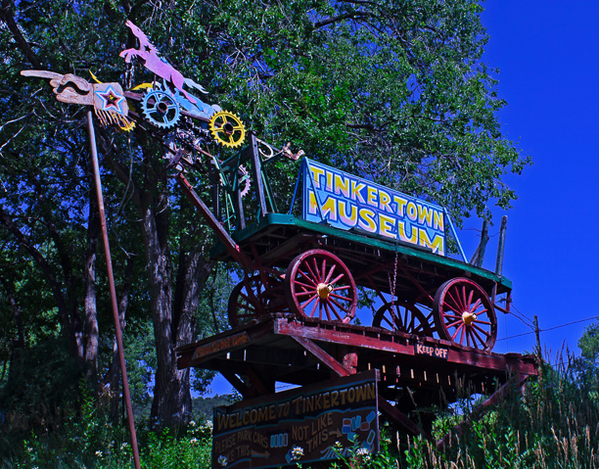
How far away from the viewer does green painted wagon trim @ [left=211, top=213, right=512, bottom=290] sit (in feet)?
33.5

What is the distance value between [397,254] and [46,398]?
9401 millimetres

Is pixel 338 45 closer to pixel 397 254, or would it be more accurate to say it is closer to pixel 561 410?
pixel 397 254

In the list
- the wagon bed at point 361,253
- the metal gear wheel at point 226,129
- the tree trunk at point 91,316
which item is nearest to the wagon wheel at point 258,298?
the wagon bed at point 361,253

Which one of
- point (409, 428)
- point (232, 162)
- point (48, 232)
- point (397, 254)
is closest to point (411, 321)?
point (397, 254)

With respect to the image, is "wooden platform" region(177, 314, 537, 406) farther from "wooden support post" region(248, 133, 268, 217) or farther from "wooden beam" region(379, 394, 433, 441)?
"wooden support post" region(248, 133, 268, 217)

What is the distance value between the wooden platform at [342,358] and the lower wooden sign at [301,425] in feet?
1.54

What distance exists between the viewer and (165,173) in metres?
16.1

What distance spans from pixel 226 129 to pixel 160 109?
1215 millimetres

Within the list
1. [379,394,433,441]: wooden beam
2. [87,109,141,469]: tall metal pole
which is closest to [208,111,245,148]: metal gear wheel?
[87,109,141,469]: tall metal pole

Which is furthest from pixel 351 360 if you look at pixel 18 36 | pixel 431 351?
pixel 18 36

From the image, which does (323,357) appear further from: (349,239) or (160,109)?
(160,109)

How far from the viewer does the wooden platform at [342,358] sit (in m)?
9.35

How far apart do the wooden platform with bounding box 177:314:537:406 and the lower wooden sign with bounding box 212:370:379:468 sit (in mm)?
470

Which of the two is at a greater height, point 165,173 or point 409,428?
point 165,173
